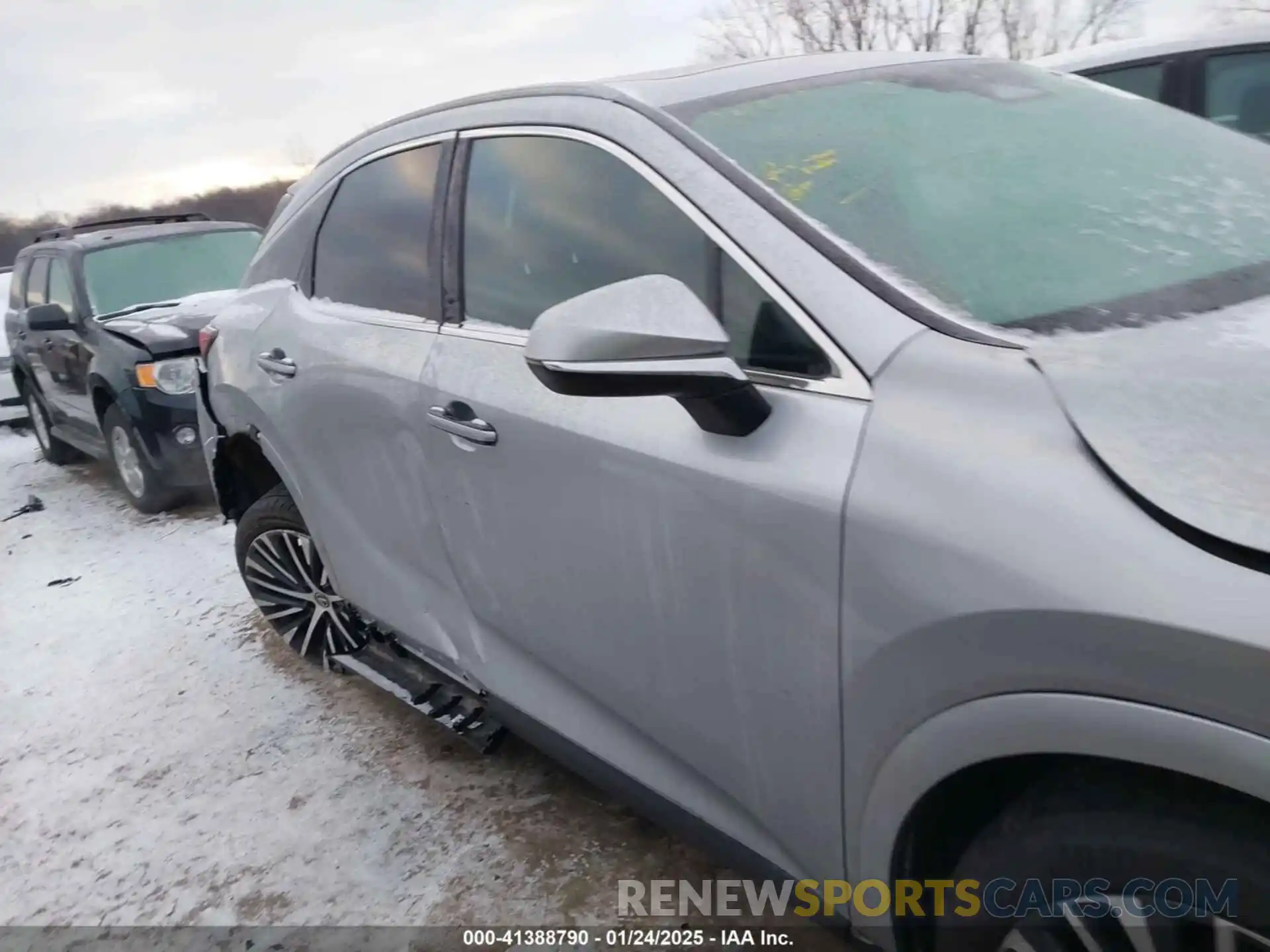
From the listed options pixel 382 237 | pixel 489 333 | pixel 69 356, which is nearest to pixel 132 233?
pixel 69 356

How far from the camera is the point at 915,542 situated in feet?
4.45

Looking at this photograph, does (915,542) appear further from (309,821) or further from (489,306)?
(309,821)

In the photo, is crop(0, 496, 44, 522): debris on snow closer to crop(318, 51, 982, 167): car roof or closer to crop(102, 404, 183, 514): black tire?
crop(102, 404, 183, 514): black tire

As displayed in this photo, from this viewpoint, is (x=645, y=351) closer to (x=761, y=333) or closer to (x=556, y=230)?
(x=761, y=333)

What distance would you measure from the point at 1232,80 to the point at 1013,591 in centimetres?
405

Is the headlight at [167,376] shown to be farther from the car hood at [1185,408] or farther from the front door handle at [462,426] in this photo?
the car hood at [1185,408]

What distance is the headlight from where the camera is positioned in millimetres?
5836

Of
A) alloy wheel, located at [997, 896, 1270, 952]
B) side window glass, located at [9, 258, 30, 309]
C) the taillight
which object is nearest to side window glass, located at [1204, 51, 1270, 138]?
alloy wheel, located at [997, 896, 1270, 952]

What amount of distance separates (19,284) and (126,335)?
2.94 metres

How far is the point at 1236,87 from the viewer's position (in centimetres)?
427

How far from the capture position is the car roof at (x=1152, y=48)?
4.22 meters

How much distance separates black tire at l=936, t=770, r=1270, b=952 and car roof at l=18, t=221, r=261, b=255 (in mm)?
7127

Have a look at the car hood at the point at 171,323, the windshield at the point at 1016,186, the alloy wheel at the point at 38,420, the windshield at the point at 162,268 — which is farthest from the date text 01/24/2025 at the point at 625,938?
the alloy wheel at the point at 38,420

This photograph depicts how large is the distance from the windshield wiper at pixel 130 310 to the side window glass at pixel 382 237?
13.4ft
